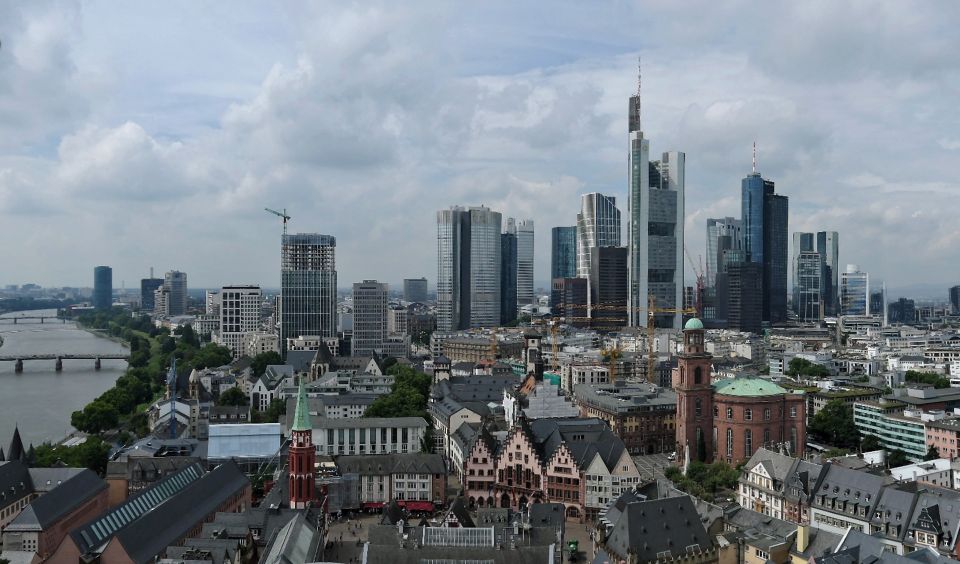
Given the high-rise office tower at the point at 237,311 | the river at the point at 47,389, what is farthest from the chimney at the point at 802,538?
the high-rise office tower at the point at 237,311

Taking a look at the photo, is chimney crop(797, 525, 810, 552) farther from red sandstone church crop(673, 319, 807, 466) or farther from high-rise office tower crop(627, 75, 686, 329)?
high-rise office tower crop(627, 75, 686, 329)

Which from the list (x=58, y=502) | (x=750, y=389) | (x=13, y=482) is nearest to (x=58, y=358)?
(x=13, y=482)

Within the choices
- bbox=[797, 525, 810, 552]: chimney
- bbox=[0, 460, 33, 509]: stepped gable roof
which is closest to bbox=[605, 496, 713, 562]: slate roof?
bbox=[797, 525, 810, 552]: chimney

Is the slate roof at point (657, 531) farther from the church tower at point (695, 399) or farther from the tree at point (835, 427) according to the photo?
the tree at point (835, 427)

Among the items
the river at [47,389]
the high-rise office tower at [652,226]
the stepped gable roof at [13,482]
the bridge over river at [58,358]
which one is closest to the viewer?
the stepped gable roof at [13,482]

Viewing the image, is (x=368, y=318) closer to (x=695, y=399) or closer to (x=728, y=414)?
(x=695, y=399)

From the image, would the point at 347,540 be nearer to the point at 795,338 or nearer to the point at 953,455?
the point at 953,455

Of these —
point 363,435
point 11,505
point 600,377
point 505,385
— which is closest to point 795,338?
point 600,377
